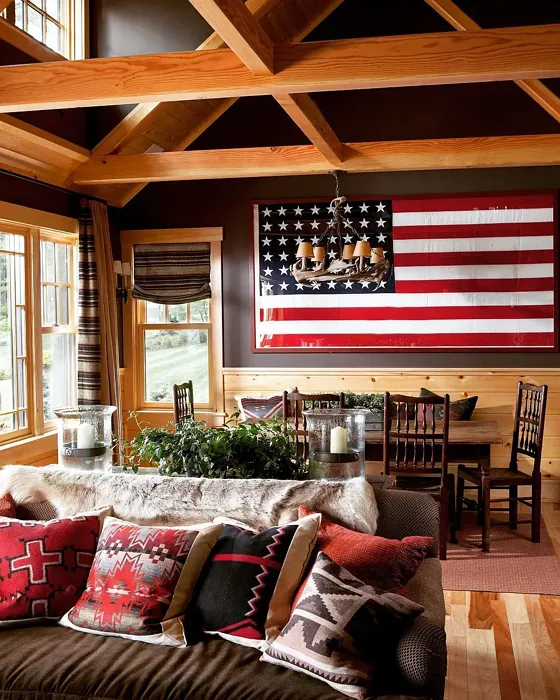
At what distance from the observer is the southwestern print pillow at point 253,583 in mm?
2570

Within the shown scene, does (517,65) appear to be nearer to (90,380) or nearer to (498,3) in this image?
(498,3)

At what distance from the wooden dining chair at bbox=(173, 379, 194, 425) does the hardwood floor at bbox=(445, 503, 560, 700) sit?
7.25 ft

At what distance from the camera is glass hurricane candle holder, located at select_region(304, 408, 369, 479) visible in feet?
Answer: 10.2

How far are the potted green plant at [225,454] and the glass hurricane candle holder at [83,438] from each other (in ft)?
0.70

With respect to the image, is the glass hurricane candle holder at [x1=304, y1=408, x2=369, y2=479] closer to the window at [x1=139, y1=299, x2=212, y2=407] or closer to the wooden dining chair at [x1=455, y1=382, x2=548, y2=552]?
the wooden dining chair at [x1=455, y1=382, x2=548, y2=552]

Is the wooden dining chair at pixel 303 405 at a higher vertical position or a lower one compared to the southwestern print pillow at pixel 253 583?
higher

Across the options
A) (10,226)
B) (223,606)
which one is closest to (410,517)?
(223,606)

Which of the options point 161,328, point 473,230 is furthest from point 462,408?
point 161,328

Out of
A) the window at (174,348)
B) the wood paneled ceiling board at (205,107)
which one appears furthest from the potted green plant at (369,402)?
the wood paneled ceiling board at (205,107)

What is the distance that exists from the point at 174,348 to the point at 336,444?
418cm

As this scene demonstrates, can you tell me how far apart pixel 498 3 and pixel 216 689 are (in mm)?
5651

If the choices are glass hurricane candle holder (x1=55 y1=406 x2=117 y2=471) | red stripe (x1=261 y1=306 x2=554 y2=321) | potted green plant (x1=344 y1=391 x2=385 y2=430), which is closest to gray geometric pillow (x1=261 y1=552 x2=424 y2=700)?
glass hurricane candle holder (x1=55 y1=406 x2=117 y2=471)

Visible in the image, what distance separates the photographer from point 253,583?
2.62m

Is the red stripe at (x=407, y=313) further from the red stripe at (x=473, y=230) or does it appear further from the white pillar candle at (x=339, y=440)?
the white pillar candle at (x=339, y=440)
